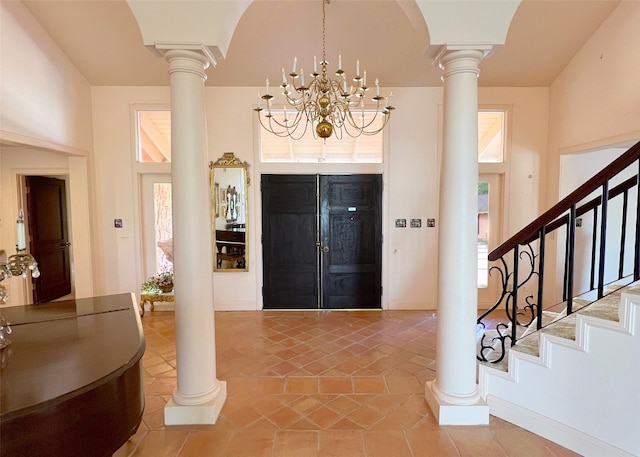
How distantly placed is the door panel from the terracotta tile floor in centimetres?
72

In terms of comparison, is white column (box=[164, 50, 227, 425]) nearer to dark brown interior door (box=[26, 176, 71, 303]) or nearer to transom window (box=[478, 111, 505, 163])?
transom window (box=[478, 111, 505, 163])

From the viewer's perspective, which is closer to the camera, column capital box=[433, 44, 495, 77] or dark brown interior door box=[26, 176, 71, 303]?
column capital box=[433, 44, 495, 77]

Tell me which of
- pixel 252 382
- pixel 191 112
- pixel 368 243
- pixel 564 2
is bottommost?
pixel 252 382

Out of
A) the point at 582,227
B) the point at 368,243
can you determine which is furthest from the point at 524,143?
the point at 368,243

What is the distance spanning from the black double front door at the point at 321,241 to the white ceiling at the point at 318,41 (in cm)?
153

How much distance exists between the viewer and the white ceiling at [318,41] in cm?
391

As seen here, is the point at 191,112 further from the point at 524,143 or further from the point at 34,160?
the point at 524,143

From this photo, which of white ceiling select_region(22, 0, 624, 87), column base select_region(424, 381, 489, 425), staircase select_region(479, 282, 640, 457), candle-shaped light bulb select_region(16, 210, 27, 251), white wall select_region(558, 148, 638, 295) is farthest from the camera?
candle-shaped light bulb select_region(16, 210, 27, 251)

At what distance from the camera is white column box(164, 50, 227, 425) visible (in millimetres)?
2467

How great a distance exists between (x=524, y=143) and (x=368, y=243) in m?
2.68

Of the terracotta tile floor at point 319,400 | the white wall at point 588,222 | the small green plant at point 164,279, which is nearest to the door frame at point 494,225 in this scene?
the white wall at point 588,222

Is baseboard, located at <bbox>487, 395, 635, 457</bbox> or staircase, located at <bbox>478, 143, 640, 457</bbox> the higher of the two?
staircase, located at <bbox>478, 143, 640, 457</bbox>

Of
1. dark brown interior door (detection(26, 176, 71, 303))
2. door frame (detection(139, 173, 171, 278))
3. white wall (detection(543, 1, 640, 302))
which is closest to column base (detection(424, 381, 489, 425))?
white wall (detection(543, 1, 640, 302))

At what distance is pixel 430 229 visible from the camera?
529cm
